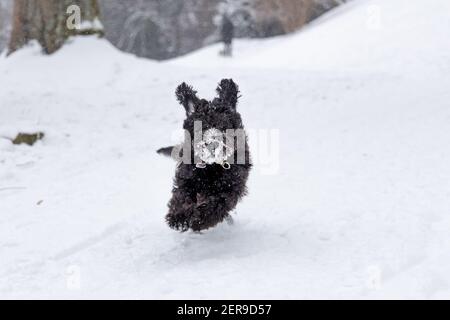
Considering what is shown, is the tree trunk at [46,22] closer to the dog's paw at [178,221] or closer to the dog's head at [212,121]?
the dog's head at [212,121]

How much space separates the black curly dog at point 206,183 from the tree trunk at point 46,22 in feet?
24.9

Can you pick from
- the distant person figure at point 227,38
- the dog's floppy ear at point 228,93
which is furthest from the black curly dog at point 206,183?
the distant person figure at point 227,38

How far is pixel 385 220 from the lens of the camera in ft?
18.3

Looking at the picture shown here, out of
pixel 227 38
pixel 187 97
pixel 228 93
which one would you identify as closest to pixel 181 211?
pixel 187 97

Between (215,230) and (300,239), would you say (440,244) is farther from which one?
(215,230)

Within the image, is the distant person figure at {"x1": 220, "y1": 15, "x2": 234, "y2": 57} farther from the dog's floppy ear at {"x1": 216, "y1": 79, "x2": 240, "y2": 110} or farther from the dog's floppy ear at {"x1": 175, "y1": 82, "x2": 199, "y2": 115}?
the dog's floppy ear at {"x1": 175, "y1": 82, "x2": 199, "y2": 115}

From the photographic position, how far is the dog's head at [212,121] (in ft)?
16.0

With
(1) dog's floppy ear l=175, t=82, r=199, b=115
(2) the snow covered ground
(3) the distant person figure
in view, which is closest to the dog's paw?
(2) the snow covered ground

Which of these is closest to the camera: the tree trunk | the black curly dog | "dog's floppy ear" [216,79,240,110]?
the black curly dog

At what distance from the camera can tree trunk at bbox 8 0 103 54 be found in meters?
11.6

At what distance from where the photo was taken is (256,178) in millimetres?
7516

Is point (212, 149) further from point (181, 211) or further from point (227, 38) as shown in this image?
point (227, 38)

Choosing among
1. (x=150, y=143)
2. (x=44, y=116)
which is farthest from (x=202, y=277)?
(x=44, y=116)
